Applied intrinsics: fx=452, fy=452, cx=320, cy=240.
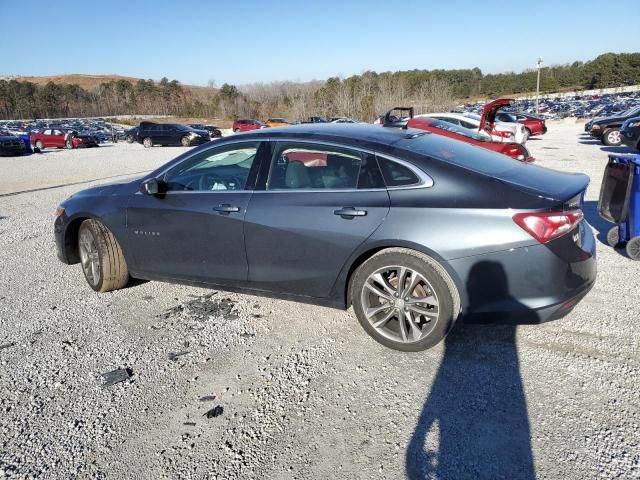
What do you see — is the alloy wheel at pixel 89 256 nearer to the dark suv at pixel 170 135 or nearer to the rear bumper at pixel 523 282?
the rear bumper at pixel 523 282

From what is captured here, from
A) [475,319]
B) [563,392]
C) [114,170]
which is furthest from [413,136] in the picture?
[114,170]

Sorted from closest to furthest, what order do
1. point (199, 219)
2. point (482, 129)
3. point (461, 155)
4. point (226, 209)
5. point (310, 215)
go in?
1. point (310, 215)
2. point (461, 155)
3. point (226, 209)
4. point (199, 219)
5. point (482, 129)

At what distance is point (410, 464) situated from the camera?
223cm

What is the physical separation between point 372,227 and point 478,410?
1296 mm

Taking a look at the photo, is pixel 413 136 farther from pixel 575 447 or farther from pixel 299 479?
Result: pixel 299 479

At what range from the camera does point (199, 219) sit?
3730mm

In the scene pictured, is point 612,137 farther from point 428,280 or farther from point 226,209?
point 226,209

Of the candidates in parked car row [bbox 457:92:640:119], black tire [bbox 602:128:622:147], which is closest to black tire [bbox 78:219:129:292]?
black tire [bbox 602:128:622:147]

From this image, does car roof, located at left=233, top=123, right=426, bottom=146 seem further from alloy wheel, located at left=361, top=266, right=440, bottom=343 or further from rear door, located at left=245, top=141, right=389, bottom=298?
alloy wheel, located at left=361, top=266, right=440, bottom=343

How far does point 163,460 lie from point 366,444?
106cm

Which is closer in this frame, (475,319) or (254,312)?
(475,319)

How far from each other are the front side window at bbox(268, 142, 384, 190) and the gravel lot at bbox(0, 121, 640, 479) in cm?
116

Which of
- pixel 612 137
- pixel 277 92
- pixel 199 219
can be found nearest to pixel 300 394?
pixel 199 219

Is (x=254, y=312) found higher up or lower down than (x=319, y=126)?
lower down
